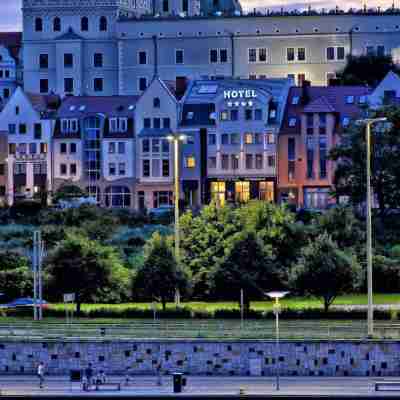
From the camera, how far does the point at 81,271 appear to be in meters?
74.1

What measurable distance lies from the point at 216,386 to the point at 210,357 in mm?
2855

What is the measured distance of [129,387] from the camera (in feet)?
193

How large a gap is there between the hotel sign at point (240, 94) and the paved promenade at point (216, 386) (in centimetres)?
6497

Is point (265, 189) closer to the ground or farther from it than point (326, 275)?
farther from it

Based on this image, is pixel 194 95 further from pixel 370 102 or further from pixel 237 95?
pixel 370 102

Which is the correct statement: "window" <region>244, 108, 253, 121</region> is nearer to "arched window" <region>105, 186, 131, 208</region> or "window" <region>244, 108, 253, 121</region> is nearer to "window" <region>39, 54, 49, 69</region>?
"arched window" <region>105, 186, 131, 208</region>

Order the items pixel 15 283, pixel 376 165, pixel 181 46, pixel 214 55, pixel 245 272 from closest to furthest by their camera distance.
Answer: pixel 245 272 < pixel 15 283 < pixel 376 165 < pixel 214 55 < pixel 181 46

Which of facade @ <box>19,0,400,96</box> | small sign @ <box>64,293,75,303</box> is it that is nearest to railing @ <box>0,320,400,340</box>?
small sign @ <box>64,293,75,303</box>

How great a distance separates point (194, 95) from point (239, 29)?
33.0 m

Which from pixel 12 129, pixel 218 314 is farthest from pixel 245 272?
pixel 12 129

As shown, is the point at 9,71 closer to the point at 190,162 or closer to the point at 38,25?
the point at 38,25

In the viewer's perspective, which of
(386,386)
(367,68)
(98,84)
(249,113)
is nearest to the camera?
(386,386)

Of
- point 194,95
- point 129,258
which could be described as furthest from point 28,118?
point 129,258

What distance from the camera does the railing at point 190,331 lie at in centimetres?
6275
